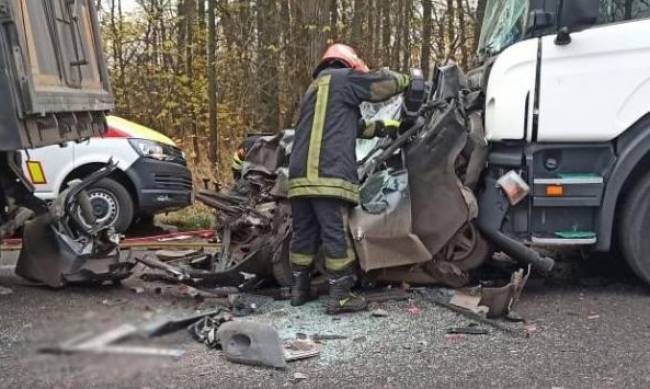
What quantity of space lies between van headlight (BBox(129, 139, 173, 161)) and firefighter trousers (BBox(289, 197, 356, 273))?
353cm

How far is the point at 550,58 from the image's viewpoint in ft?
14.0

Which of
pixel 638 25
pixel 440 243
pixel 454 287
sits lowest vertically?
pixel 454 287

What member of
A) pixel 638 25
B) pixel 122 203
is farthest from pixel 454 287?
pixel 122 203

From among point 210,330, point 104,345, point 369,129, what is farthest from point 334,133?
point 104,345

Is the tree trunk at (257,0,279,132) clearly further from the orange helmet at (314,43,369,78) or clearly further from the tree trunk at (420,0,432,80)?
the orange helmet at (314,43,369,78)

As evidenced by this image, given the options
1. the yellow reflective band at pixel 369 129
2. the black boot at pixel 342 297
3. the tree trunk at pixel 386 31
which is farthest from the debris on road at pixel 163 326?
the tree trunk at pixel 386 31

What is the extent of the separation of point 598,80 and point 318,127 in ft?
5.82

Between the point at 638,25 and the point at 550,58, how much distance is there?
0.56m

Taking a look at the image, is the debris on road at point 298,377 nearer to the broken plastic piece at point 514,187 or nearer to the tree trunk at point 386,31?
the broken plastic piece at point 514,187

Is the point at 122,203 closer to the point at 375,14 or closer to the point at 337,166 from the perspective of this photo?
the point at 337,166

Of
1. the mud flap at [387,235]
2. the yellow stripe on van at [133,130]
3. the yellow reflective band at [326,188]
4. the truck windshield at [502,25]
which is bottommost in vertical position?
the mud flap at [387,235]

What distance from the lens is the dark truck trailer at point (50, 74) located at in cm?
374

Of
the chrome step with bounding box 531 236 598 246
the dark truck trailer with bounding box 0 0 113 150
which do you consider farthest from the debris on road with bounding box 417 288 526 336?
the dark truck trailer with bounding box 0 0 113 150

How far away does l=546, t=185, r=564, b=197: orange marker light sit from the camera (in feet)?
14.0
